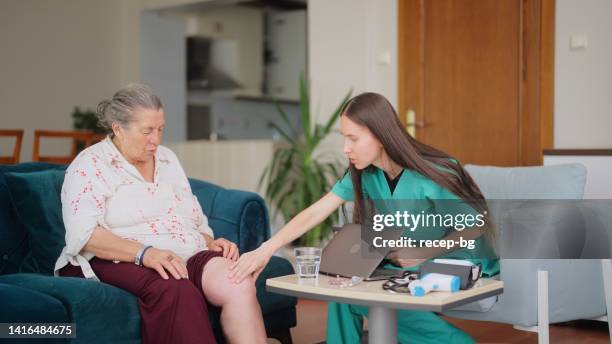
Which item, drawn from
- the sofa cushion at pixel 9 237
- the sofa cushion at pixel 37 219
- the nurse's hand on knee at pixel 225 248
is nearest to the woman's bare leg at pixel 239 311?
the nurse's hand on knee at pixel 225 248

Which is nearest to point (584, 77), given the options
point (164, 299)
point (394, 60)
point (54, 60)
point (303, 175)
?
point (394, 60)

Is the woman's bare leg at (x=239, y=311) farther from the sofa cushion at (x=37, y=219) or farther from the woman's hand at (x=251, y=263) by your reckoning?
the sofa cushion at (x=37, y=219)

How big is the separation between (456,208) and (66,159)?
3621mm

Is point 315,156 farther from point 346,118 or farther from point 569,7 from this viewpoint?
point 346,118

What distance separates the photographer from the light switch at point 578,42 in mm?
4141

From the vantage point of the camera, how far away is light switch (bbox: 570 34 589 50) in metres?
4.14

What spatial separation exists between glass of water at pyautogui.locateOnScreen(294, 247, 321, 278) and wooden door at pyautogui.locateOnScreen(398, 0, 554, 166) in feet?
8.84

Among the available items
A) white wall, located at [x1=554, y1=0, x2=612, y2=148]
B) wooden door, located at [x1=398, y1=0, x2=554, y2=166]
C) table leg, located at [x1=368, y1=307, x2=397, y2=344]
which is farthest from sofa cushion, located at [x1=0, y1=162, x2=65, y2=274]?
white wall, located at [x1=554, y1=0, x2=612, y2=148]

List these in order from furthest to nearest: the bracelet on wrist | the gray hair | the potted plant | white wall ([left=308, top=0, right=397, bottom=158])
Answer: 1. white wall ([left=308, top=0, right=397, bottom=158])
2. the potted plant
3. the gray hair
4. the bracelet on wrist

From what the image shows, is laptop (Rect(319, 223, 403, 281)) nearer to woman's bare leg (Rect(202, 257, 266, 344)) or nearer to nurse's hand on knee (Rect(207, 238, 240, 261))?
woman's bare leg (Rect(202, 257, 266, 344))

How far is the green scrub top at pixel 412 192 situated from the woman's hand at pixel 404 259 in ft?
0.38

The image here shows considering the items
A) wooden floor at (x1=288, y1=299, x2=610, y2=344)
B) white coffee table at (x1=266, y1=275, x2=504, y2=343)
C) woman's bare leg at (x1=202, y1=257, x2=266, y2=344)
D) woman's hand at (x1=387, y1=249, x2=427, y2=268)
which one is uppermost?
woman's hand at (x1=387, y1=249, x2=427, y2=268)

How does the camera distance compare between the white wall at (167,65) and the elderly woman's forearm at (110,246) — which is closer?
the elderly woman's forearm at (110,246)

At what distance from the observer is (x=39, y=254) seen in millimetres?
2588
